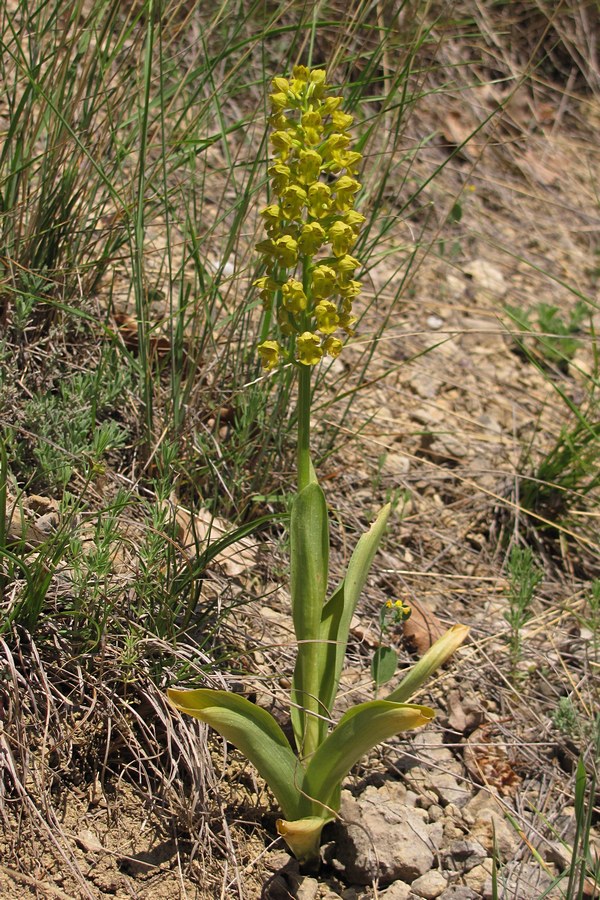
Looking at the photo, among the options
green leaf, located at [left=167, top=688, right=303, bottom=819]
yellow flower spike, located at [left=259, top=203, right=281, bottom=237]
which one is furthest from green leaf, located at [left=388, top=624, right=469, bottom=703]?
yellow flower spike, located at [left=259, top=203, right=281, bottom=237]

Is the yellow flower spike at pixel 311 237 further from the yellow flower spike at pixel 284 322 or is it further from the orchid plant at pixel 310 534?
the yellow flower spike at pixel 284 322

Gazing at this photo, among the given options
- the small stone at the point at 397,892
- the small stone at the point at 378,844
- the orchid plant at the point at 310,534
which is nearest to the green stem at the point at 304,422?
the orchid plant at the point at 310,534

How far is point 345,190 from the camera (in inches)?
59.3

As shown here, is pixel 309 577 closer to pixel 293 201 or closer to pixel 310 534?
pixel 310 534

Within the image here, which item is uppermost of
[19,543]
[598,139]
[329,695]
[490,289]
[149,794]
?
[598,139]

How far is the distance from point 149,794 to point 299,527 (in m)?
0.63

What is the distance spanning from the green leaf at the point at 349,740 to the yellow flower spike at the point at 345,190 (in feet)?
2.87

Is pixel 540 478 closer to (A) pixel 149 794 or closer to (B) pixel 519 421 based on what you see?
(B) pixel 519 421

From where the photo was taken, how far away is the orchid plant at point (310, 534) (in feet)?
4.91

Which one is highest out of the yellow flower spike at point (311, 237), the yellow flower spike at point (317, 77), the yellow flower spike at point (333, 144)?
the yellow flower spike at point (317, 77)

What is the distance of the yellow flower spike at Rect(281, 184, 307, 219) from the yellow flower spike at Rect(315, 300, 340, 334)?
163mm

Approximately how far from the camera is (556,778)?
2.09m

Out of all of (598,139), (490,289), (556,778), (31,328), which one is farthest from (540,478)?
(598,139)

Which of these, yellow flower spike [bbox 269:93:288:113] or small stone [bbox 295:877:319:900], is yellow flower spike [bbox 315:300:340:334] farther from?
small stone [bbox 295:877:319:900]
